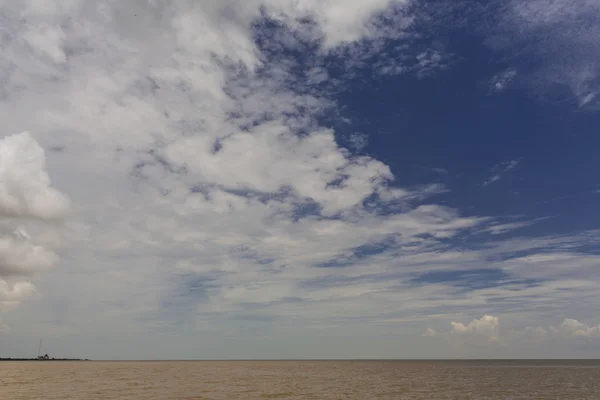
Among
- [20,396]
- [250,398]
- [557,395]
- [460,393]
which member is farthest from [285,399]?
[557,395]

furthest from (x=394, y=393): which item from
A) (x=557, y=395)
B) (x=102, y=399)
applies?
(x=102, y=399)

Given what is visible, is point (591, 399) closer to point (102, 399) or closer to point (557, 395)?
point (557, 395)

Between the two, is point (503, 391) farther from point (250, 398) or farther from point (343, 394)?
point (250, 398)

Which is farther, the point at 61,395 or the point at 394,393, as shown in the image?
the point at 394,393

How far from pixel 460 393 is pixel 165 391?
43.2 meters

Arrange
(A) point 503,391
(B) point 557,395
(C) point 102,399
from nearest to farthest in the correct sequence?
(C) point 102,399 < (B) point 557,395 < (A) point 503,391

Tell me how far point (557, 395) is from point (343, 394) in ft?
102

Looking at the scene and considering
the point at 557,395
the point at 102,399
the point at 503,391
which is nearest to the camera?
the point at 102,399

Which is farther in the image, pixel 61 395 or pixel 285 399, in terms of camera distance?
pixel 61 395

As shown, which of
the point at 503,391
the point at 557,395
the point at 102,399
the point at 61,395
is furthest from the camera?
the point at 503,391

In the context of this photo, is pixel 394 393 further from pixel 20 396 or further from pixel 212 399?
pixel 20 396

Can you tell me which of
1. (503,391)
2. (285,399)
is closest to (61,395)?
(285,399)

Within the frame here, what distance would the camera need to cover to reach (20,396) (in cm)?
5709

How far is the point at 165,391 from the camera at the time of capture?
210 feet
